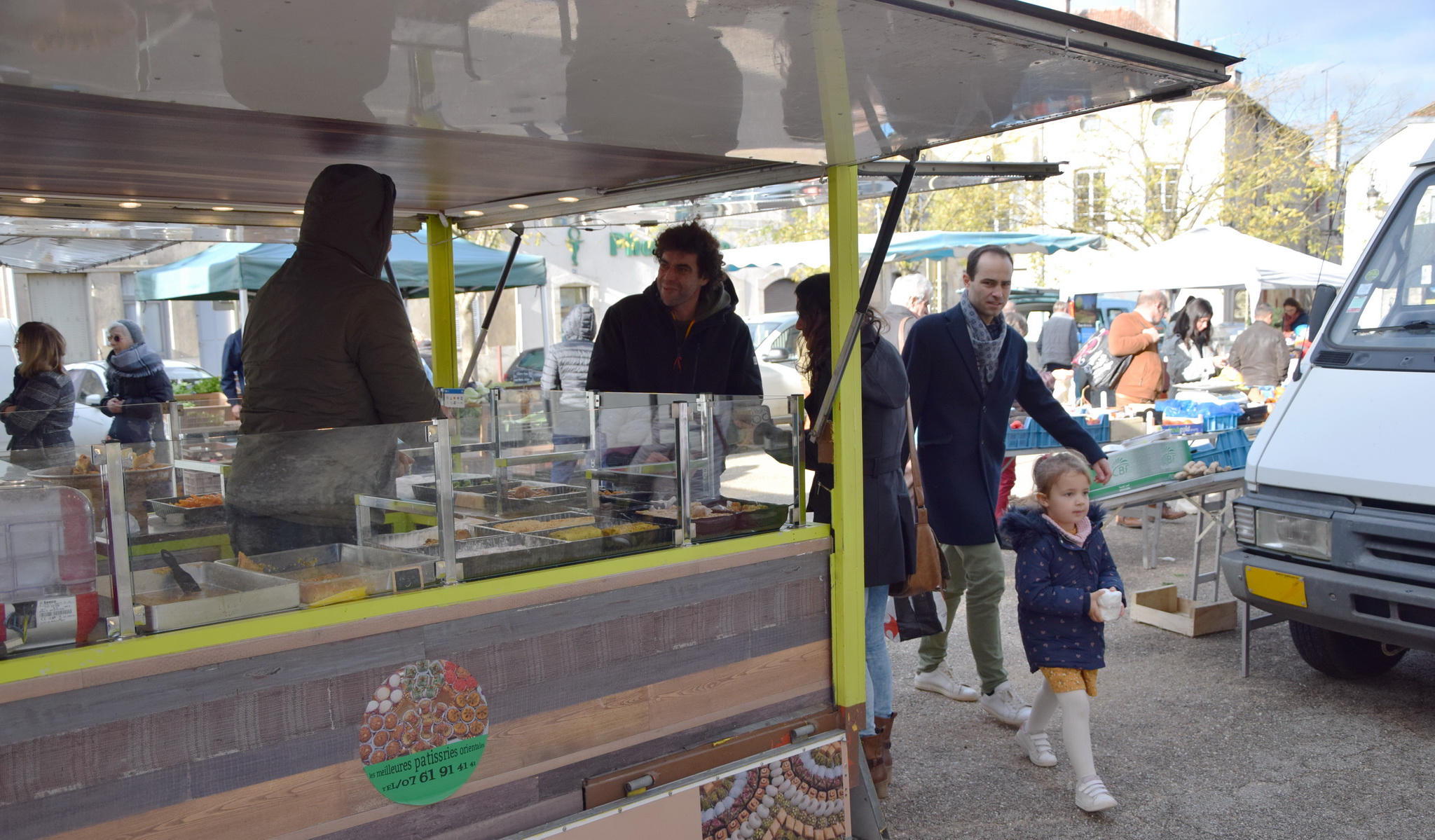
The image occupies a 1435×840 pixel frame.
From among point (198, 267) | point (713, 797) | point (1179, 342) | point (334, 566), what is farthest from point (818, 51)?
point (1179, 342)

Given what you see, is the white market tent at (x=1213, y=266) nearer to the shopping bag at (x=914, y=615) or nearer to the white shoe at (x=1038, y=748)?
the white shoe at (x=1038, y=748)

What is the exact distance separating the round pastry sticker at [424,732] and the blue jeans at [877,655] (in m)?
1.60

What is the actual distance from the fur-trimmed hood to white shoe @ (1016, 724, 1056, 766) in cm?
86

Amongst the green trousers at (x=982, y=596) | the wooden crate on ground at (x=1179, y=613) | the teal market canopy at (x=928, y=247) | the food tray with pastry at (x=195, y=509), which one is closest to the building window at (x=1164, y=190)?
the teal market canopy at (x=928, y=247)

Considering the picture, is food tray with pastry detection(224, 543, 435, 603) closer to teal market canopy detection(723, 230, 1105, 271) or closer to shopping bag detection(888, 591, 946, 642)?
shopping bag detection(888, 591, 946, 642)

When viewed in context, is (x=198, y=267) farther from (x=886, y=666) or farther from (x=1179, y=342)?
(x=1179, y=342)

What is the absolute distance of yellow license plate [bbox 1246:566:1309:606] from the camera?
420 centimetres

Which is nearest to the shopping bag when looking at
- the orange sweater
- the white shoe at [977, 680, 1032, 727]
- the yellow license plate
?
the white shoe at [977, 680, 1032, 727]

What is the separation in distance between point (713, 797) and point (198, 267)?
8.10 meters

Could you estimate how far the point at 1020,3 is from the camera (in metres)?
2.16

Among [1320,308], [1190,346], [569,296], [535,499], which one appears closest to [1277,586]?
Answer: [1320,308]

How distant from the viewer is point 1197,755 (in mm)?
4137

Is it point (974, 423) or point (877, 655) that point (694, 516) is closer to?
point (877, 655)

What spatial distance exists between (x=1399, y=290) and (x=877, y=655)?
294cm
